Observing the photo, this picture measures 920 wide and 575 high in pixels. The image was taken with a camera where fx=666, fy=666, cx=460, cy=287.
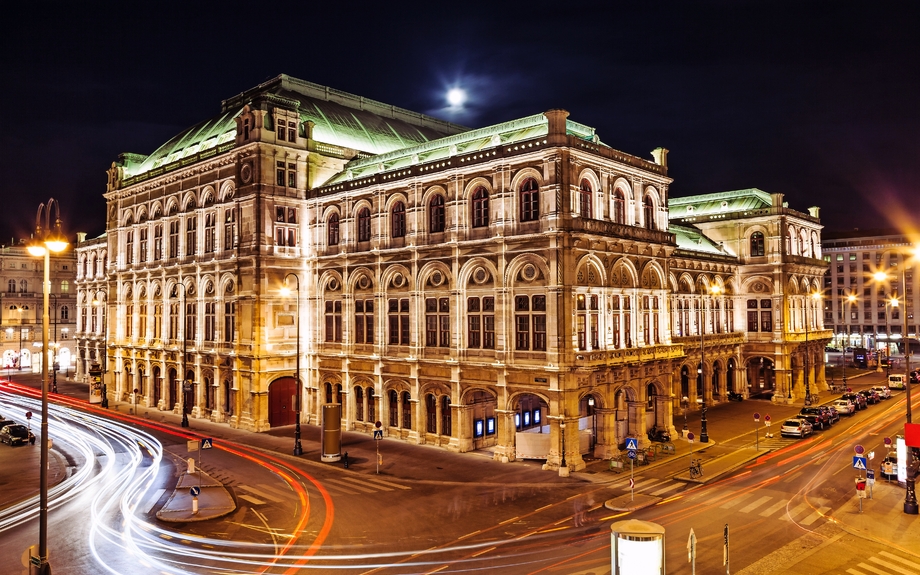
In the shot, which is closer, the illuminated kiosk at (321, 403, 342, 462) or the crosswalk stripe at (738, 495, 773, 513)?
the crosswalk stripe at (738, 495, 773, 513)

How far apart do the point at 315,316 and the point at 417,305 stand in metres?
12.0

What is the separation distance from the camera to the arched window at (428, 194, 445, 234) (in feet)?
151

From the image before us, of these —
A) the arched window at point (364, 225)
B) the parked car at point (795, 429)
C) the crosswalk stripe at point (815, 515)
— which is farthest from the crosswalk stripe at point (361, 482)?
the parked car at point (795, 429)

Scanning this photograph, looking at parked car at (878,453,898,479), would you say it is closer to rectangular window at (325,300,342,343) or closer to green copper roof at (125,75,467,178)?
rectangular window at (325,300,342,343)

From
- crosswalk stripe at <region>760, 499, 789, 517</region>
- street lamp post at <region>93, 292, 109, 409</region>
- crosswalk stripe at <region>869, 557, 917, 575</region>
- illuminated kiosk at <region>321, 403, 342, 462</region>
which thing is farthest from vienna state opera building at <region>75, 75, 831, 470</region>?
crosswalk stripe at <region>869, 557, 917, 575</region>

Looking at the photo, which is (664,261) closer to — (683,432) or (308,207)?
(683,432)

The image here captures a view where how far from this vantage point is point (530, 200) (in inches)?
1606

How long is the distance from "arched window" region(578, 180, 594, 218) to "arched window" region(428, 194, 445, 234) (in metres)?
9.95

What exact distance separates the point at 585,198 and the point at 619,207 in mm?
4215

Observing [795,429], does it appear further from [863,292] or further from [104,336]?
[863,292]

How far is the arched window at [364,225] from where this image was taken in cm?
5103

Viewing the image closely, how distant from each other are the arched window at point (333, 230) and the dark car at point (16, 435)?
84.4 feet

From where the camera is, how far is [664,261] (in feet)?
156

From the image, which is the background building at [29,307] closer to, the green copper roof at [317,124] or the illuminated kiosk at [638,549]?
the green copper roof at [317,124]
